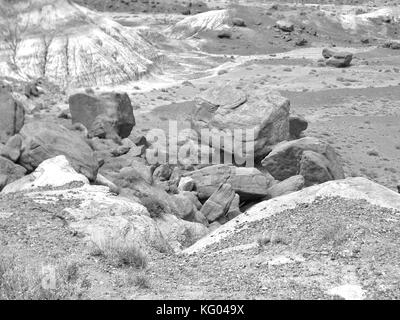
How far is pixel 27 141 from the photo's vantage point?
57.1 ft

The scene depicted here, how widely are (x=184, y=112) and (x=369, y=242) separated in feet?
76.9

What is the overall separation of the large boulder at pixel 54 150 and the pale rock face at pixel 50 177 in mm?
772

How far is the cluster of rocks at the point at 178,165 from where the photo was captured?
15.3m

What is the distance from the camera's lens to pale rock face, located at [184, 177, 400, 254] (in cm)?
1098

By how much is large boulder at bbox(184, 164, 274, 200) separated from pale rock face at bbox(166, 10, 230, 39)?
4311 centimetres

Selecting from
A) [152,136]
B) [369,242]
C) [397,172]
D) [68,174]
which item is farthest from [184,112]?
[369,242]

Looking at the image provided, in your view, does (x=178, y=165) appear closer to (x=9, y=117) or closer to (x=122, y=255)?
(x=9, y=117)

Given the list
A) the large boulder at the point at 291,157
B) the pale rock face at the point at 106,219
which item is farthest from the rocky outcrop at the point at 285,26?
the pale rock face at the point at 106,219

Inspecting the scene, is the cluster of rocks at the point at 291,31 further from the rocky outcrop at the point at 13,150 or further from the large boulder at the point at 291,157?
the rocky outcrop at the point at 13,150

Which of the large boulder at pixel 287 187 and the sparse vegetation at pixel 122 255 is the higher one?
the sparse vegetation at pixel 122 255

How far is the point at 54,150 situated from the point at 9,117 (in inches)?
225

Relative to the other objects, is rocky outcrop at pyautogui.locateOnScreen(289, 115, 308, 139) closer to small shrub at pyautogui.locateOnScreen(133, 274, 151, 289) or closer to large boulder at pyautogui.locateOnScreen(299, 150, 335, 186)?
large boulder at pyautogui.locateOnScreen(299, 150, 335, 186)
